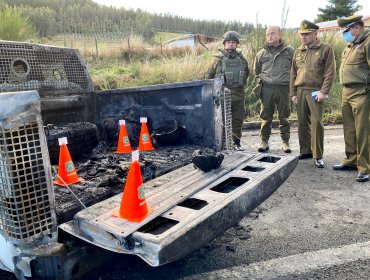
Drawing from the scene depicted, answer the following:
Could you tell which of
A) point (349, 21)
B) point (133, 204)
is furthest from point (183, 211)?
point (349, 21)

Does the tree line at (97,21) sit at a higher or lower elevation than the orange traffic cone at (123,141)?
higher

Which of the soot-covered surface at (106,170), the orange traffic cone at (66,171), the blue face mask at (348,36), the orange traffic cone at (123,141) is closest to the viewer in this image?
the soot-covered surface at (106,170)

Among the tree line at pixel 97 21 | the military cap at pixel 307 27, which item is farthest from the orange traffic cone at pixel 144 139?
the tree line at pixel 97 21

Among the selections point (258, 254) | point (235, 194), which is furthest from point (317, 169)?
point (235, 194)

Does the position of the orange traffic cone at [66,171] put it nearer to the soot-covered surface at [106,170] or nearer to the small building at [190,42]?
the soot-covered surface at [106,170]

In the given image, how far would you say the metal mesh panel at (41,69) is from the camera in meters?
2.85

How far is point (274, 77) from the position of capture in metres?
5.68

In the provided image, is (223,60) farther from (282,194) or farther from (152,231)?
(152,231)

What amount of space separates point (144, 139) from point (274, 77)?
3.08 m

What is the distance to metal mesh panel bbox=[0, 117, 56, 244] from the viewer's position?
1.65 m

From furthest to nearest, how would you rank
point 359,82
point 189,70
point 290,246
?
point 189,70
point 359,82
point 290,246

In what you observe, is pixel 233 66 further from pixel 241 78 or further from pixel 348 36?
pixel 348 36

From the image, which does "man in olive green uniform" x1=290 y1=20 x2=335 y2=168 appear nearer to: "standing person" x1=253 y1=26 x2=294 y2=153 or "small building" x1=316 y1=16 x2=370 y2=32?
"standing person" x1=253 y1=26 x2=294 y2=153

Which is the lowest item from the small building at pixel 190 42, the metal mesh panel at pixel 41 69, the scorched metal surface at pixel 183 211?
the scorched metal surface at pixel 183 211
